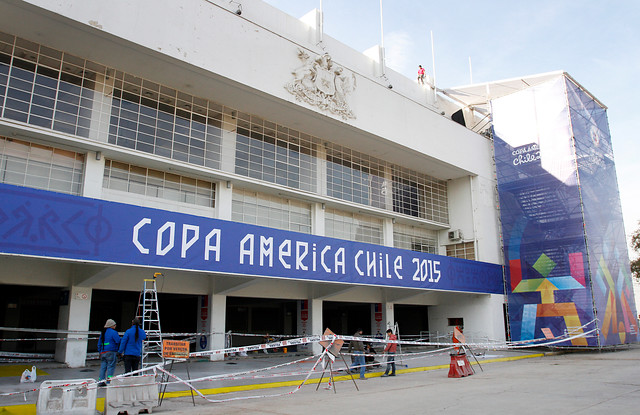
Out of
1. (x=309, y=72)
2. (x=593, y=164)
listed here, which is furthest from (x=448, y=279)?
(x=309, y=72)

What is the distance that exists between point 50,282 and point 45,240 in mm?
4041

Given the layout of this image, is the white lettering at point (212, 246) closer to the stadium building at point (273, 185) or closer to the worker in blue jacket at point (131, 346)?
the stadium building at point (273, 185)

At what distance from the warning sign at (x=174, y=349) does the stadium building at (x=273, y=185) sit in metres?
4.90

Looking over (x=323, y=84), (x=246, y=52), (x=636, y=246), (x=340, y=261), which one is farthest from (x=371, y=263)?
(x=636, y=246)

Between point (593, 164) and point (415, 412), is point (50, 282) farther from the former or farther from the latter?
point (593, 164)

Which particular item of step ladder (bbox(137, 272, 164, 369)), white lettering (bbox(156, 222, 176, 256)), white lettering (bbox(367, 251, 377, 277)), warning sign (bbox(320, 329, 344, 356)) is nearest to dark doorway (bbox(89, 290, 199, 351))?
step ladder (bbox(137, 272, 164, 369))

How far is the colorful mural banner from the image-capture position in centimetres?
2381

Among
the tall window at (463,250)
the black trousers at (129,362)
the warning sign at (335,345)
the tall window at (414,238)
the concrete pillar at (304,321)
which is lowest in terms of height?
the black trousers at (129,362)

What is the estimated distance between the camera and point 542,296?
2505 cm

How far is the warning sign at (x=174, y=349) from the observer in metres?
9.46

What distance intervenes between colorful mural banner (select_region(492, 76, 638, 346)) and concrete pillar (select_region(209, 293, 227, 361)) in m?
15.7

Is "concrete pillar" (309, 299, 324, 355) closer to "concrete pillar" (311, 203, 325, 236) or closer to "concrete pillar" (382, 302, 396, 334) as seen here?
"concrete pillar" (311, 203, 325, 236)

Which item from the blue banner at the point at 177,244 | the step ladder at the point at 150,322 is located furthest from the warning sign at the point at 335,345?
the blue banner at the point at 177,244

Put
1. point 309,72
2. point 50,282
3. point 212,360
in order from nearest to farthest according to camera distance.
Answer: point 50,282 < point 212,360 < point 309,72
